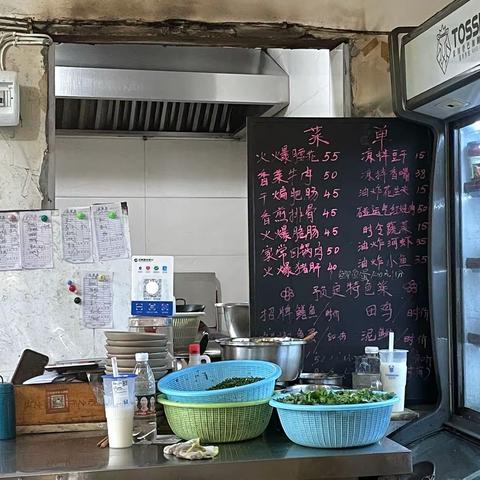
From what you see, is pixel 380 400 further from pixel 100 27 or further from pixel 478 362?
pixel 100 27

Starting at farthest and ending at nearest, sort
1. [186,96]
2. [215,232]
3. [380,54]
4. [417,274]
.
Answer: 1. [215,232]
2. [186,96]
3. [380,54]
4. [417,274]

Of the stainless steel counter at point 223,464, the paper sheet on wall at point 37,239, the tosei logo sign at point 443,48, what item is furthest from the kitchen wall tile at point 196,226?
the stainless steel counter at point 223,464

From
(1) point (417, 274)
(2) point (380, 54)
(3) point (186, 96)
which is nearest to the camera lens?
(1) point (417, 274)

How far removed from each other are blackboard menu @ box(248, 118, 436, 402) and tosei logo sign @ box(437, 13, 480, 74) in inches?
25.3

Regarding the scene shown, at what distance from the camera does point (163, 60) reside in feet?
16.8

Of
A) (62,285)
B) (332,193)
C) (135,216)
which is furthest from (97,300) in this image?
(135,216)

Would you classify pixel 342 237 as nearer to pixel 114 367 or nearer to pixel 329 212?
pixel 329 212

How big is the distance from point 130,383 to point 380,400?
33.7 inches

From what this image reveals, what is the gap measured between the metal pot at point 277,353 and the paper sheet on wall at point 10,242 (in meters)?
1.28

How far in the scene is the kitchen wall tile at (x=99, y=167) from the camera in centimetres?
588

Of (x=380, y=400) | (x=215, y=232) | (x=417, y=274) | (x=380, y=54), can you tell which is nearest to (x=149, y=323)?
(x=380, y=400)

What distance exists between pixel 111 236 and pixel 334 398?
178 cm

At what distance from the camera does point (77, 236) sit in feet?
13.0

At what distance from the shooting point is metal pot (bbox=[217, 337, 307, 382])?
3154 millimetres
